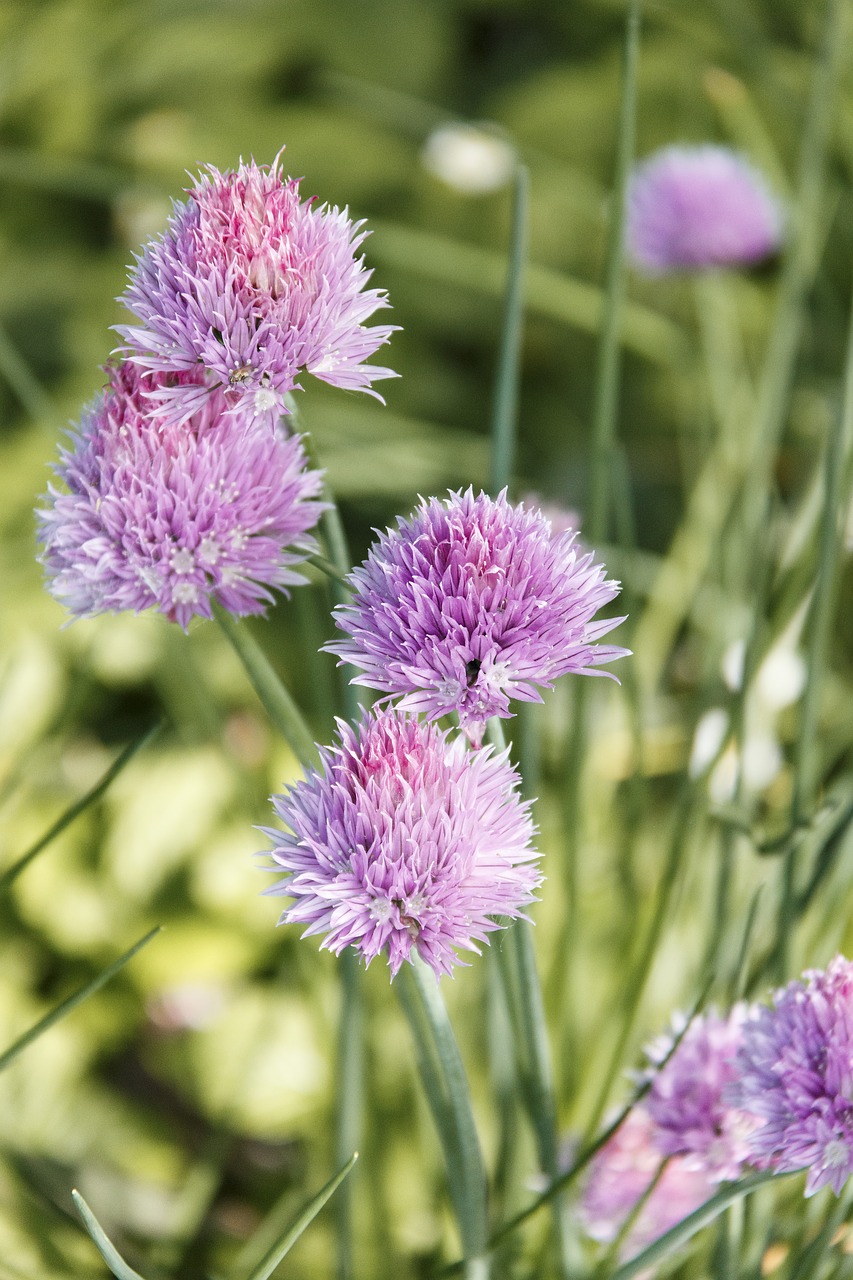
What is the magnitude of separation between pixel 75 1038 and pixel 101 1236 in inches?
21.2

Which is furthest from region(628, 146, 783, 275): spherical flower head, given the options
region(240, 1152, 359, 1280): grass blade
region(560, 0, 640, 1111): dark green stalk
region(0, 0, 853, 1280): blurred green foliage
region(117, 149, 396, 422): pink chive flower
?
region(240, 1152, 359, 1280): grass blade

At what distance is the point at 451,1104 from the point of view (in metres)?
0.37

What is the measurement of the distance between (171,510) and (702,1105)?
26 cm

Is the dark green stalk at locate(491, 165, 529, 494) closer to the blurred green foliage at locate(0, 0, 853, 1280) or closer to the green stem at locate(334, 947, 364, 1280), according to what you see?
the blurred green foliage at locate(0, 0, 853, 1280)

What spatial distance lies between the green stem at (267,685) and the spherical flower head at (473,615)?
0.16 feet

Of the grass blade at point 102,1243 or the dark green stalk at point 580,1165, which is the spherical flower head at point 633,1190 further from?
the grass blade at point 102,1243

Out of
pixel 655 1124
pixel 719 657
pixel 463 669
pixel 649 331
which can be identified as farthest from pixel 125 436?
pixel 649 331

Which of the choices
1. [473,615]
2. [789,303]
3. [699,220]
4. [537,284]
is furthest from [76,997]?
[537,284]

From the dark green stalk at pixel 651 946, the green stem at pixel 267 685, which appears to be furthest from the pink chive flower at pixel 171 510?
the dark green stalk at pixel 651 946

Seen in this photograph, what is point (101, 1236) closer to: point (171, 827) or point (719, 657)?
point (719, 657)

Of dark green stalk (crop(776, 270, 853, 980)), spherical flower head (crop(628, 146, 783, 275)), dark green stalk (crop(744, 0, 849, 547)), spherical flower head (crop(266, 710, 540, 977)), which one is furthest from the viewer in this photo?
spherical flower head (crop(628, 146, 783, 275))

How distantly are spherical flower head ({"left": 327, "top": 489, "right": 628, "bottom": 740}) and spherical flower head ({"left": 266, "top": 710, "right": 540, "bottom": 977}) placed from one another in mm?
15

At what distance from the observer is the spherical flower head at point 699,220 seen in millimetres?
846

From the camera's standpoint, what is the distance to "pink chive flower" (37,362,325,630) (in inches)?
12.6
